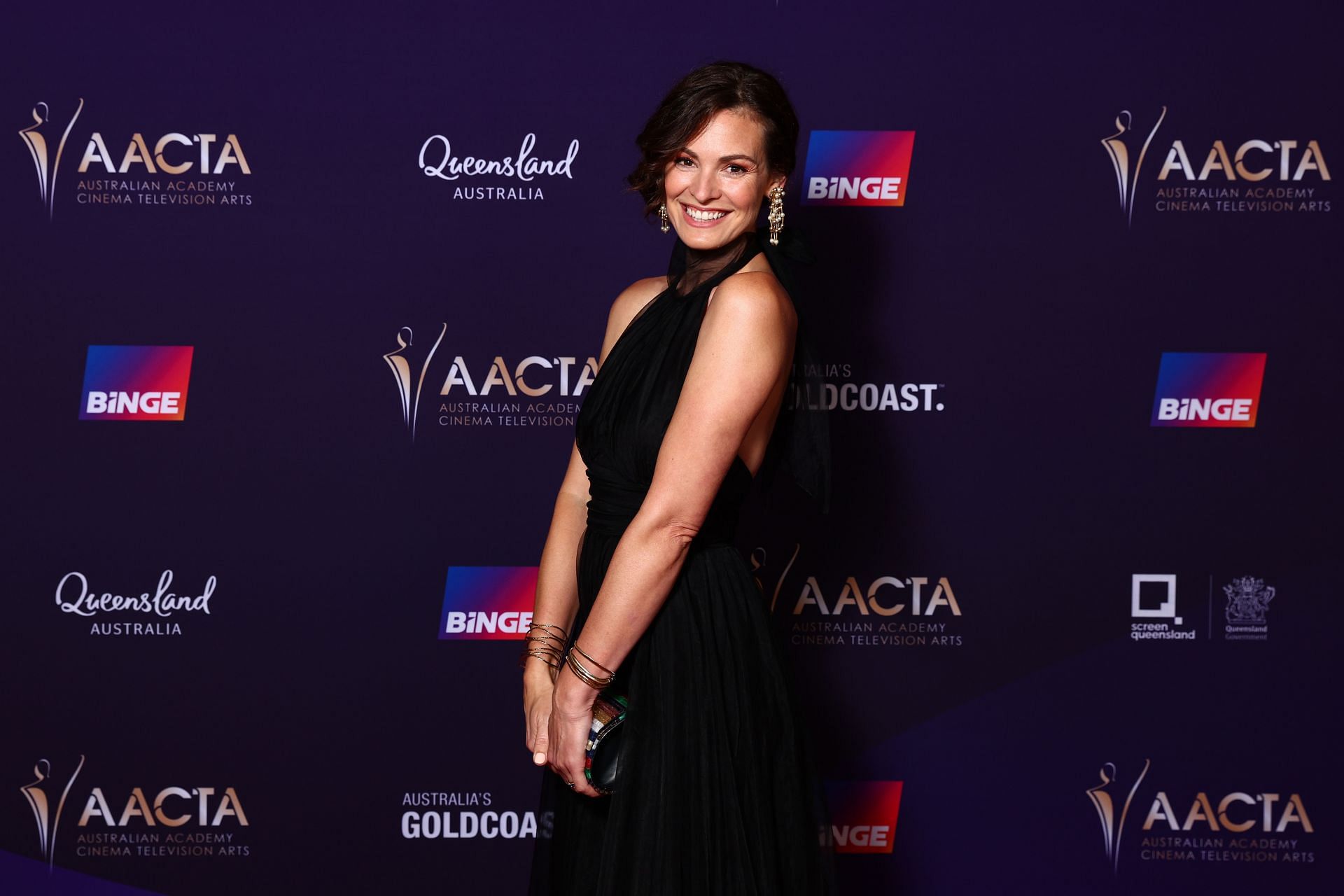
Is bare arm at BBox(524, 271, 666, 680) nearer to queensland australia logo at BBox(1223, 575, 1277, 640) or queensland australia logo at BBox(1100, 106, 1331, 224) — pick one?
queensland australia logo at BBox(1100, 106, 1331, 224)

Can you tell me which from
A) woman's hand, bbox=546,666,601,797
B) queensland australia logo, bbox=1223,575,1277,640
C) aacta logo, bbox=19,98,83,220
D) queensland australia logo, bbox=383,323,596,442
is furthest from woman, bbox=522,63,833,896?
aacta logo, bbox=19,98,83,220

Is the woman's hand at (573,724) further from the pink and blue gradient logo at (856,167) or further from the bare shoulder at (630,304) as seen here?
the pink and blue gradient logo at (856,167)

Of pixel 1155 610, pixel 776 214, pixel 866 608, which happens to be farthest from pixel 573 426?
pixel 1155 610

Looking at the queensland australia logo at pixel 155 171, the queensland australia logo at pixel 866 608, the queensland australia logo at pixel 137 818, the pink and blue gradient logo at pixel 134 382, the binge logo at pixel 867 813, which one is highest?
the queensland australia logo at pixel 155 171

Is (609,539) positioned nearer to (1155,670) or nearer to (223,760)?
(223,760)

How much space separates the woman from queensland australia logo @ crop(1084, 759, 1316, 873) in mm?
1333

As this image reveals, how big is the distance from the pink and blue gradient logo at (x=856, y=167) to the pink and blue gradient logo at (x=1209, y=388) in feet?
2.62

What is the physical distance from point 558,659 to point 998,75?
180cm

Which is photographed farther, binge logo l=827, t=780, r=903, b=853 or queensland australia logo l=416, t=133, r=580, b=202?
binge logo l=827, t=780, r=903, b=853

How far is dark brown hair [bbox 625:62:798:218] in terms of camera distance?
1.80 meters

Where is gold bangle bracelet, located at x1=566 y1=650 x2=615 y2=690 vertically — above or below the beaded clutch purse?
above

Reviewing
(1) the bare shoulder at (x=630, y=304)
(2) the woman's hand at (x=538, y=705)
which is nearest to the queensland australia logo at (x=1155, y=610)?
(1) the bare shoulder at (x=630, y=304)

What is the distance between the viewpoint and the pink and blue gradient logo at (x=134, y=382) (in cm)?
283

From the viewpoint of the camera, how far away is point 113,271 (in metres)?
2.82
